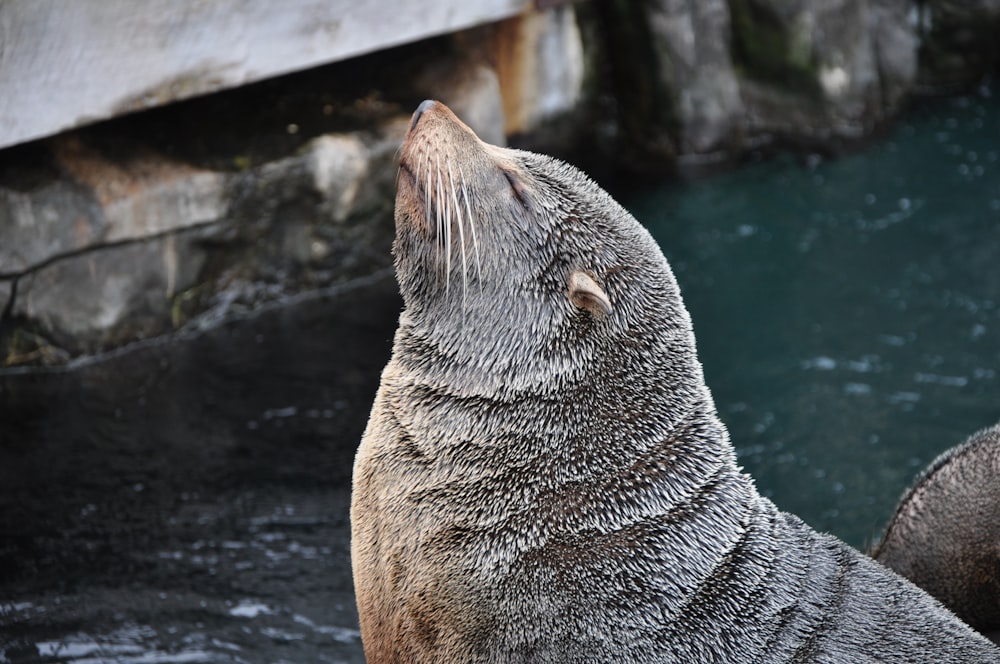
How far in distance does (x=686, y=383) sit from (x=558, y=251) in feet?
1.83

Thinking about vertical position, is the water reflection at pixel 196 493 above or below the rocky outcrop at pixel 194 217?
below

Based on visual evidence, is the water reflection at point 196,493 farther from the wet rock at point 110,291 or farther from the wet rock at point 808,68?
the wet rock at point 808,68

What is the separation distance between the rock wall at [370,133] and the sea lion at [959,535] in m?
4.12

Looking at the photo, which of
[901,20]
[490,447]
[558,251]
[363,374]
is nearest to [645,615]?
[490,447]

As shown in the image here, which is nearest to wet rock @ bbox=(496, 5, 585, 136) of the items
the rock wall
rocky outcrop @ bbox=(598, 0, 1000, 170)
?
the rock wall

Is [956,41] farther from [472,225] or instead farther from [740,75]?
[472,225]

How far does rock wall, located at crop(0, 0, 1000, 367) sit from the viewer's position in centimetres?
627

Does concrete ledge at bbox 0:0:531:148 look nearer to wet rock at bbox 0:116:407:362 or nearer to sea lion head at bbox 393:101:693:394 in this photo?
wet rock at bbox 0:116:407:362

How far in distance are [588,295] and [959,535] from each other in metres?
1.68

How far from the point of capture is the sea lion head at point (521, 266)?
10.9 ft

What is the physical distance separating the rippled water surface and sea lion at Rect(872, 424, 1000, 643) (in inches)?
39.2

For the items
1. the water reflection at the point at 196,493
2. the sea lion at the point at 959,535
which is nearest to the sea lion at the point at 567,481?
the sea lion at the point at 959,535

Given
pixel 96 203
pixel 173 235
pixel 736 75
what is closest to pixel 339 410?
pixel 173 235

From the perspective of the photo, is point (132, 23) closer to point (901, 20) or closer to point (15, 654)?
point (15, 654)
